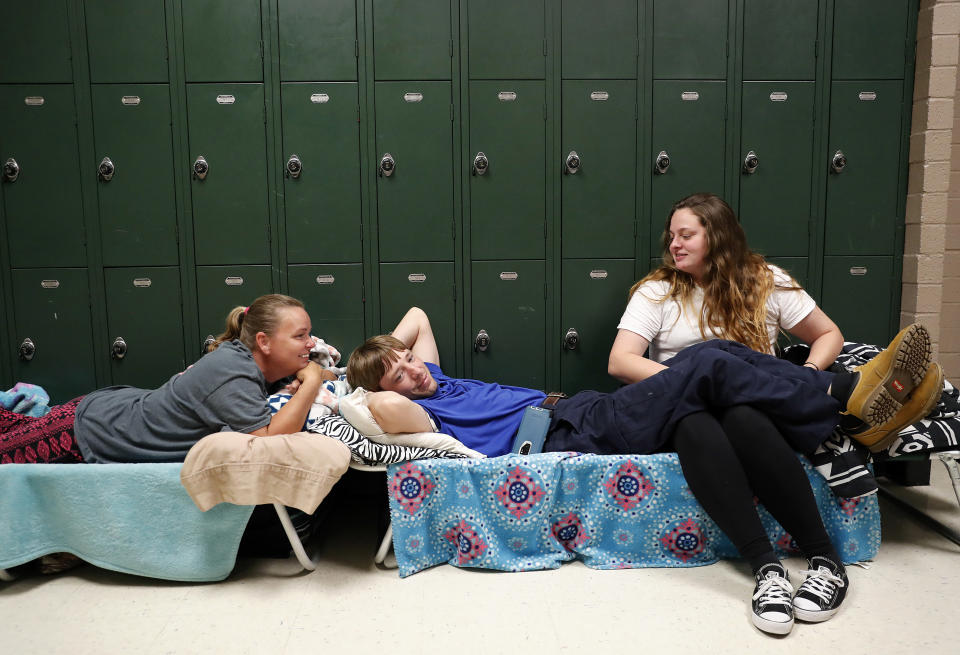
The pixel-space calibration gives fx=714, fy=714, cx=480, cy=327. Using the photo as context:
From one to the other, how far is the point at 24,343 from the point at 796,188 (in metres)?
3.19

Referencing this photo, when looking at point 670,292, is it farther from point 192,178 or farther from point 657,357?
point 192,178

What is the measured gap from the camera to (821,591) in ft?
5.92

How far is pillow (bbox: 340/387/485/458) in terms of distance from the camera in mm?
2043

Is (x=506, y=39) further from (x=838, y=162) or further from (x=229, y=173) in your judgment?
(x=838, y=162)

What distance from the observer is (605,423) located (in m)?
2.14

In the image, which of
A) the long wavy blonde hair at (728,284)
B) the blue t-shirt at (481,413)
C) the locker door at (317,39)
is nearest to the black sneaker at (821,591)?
the long wavy blonde hair at (728,284)

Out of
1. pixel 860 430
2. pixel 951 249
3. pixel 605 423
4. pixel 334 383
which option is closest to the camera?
pixel 860 430

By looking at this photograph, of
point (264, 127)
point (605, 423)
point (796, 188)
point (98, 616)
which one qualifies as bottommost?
point (98, 616)

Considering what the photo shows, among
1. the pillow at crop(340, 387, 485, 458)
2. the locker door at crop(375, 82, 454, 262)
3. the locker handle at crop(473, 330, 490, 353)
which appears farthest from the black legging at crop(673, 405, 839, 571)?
the locker door at crop(375, 82, 454, 262)

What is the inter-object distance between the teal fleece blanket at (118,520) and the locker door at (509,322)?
1265 mm

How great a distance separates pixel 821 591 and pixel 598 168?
5.73 feet

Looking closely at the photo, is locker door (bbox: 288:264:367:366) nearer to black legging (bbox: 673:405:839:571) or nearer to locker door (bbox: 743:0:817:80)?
black legging (bbox: 673:405:839:571)

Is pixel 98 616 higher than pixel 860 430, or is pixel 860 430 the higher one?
pixel 860 430

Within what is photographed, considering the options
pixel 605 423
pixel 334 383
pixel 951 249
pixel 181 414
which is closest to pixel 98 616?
pixel 181 414
